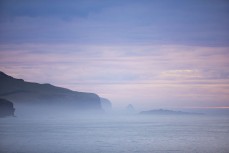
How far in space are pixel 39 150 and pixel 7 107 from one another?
394 ft

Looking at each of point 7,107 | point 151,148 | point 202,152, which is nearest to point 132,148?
point 151,148

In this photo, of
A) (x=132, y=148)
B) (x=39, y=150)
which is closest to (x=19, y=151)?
(x=39, y=150)

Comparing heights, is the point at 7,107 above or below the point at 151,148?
above

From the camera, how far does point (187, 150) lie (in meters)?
Result: 56.6

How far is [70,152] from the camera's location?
53.4m

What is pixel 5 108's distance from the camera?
170 meters

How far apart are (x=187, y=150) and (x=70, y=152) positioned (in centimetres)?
1796

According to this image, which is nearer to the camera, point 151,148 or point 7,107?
point 151,148

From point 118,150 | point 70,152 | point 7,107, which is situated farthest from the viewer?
point 7,107

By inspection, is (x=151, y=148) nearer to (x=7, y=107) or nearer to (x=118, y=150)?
(x=118, y=150)

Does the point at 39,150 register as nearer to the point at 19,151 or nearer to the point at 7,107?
the point at 19,151

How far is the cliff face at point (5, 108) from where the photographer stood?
159000 mm

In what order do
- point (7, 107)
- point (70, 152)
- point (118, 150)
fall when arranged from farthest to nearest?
point (7, 107)
point (118, 150)
point (70, 152)

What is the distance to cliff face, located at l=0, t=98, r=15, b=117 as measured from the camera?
159000mm
